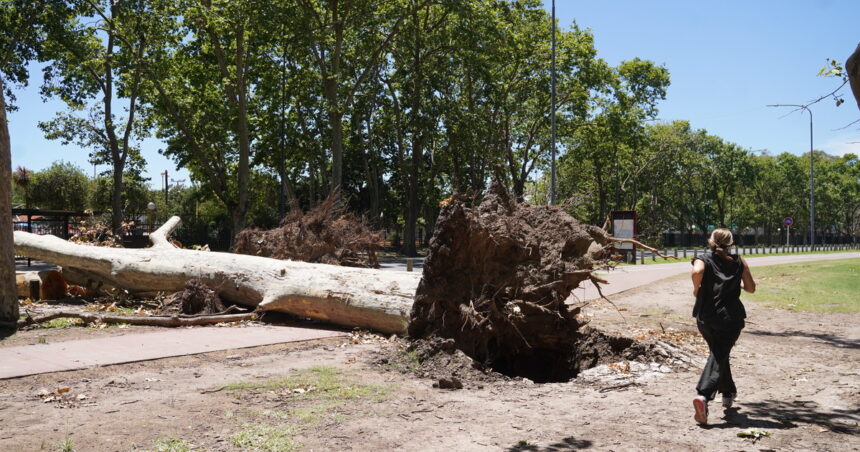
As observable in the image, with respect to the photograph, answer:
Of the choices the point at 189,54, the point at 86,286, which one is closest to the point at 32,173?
the point at 189,54

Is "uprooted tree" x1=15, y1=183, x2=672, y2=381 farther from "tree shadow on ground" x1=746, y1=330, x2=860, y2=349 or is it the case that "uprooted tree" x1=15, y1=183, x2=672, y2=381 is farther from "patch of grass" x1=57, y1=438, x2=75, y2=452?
"patch of grass" x1=57, y1=438, x2=75, y2=452

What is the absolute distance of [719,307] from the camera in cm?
519

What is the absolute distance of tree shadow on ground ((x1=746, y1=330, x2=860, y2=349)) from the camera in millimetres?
8633

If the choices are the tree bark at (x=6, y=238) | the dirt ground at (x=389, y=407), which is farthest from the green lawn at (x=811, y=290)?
the tree bark at (x=6, y=238)

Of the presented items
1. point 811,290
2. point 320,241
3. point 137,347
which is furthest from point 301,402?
point 811,290

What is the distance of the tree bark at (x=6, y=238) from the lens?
28.8 ft

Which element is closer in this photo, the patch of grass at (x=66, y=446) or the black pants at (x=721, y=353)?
the patch of grass at (x=66, y=446)

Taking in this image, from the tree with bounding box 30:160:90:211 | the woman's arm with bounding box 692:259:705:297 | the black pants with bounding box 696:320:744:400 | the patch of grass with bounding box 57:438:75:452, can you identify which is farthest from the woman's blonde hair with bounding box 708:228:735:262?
the tree with bounding box 30:160:90:211

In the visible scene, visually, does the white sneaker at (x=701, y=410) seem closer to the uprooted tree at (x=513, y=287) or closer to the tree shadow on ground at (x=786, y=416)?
A: the tree shadow on ground at (x=786, y=416)

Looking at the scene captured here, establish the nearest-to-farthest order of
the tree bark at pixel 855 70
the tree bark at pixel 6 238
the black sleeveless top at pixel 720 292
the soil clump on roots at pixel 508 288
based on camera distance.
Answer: the tree bark at pixel 855 70, the black sleeveless top at pixel 720 292, the soil clump on roots at pixel 508 288, the tree bark at pixel 6 238

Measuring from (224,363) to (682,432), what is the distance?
14.9 ft

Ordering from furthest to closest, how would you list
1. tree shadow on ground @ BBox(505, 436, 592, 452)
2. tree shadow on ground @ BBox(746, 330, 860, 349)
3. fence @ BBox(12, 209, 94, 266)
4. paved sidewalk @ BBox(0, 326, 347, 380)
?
fence @ BBox(12, 209, 94, 266)
tree shadow on ground @ BBox(746, 330, 860, 349)
paved sidewalk @ BBox(0, 326, 347, 380)
tree shadow on ground @ BBox(505, 436, 592, 452)

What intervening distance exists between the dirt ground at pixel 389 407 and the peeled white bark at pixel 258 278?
1.16 metres

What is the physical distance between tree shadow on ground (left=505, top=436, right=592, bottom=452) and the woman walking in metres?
1.26
